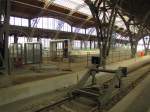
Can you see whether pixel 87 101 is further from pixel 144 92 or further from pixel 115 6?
pixel 115 6

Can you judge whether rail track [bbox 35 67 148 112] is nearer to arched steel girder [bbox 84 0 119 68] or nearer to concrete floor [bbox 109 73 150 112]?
concrete floor [bbox 109 73 150 112]

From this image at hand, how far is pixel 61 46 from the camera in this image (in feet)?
137

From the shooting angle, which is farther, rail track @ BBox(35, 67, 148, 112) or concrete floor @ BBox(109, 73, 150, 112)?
rail track @ BBox(35, 67, 148, 112)

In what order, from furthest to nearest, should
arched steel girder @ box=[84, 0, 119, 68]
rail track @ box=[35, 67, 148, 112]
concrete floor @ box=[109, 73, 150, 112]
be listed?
arched steel girder @ box=[84, 0, 119, 68]
rail track @ box=[35, 67, 148, 112]
concrete floor @ box=[109, 73, 150, 112]

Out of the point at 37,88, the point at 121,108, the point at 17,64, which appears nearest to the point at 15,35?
the point at 17,64

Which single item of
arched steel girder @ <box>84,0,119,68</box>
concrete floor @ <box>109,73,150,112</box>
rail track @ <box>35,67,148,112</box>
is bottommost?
rail track @ <box>35,67,148,112</box>

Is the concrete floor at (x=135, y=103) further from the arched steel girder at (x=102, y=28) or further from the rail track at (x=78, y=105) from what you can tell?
the arched steel girder at (x=102, y=28)

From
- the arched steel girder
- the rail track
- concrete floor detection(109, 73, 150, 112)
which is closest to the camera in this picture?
concrete floor detection(109, 73, 150, 112)

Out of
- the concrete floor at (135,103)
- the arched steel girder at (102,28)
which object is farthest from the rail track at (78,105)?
the arched steel girder at (102,28)

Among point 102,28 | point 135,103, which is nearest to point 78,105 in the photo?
point 135,103

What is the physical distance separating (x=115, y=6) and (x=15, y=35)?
3079cm

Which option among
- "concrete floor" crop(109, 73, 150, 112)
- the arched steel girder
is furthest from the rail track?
the arched steel girder

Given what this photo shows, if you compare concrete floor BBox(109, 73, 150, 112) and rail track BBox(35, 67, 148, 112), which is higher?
concrete floor BBox(109, 73, 150, 112)

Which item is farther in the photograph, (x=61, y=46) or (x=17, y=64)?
(x=61, y=46)
